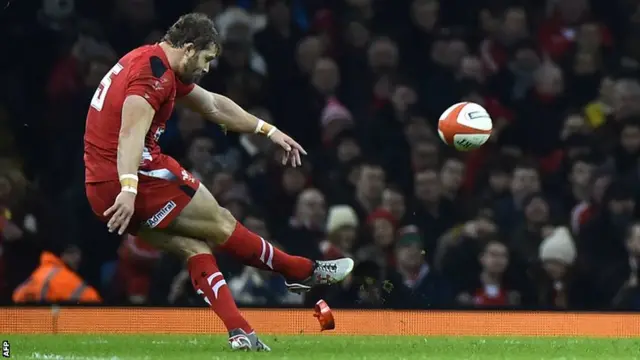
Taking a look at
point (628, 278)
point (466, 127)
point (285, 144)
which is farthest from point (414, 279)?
point (285, 144)

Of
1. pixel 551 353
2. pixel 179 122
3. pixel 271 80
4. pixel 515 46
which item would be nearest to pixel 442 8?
pixel 515 46

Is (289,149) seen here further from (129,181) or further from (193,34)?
(129,181)

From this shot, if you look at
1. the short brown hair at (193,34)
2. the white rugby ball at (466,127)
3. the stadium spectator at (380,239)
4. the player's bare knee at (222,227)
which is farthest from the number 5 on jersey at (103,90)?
the stadium spectator at (380,239)

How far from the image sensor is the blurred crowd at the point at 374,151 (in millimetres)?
9352

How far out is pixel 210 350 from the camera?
6.57 m

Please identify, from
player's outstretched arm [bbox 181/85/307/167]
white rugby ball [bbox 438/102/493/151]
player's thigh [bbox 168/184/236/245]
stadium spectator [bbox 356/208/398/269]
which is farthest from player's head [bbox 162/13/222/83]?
stadium spectator [bbox 356/208/398/269]

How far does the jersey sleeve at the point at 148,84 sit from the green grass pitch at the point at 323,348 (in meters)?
1.17

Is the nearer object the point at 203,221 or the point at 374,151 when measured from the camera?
the point at 203,221

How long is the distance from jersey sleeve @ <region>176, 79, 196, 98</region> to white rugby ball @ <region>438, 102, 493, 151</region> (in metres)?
1.68

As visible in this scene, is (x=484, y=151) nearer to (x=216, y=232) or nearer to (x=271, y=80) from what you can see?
(x=271, y=80)

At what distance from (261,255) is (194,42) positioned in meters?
1.12

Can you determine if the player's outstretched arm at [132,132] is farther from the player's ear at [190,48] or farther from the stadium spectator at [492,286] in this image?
the stadium spectator at [492,286]

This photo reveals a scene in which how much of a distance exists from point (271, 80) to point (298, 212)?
3.34 ft

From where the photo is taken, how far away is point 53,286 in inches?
363
